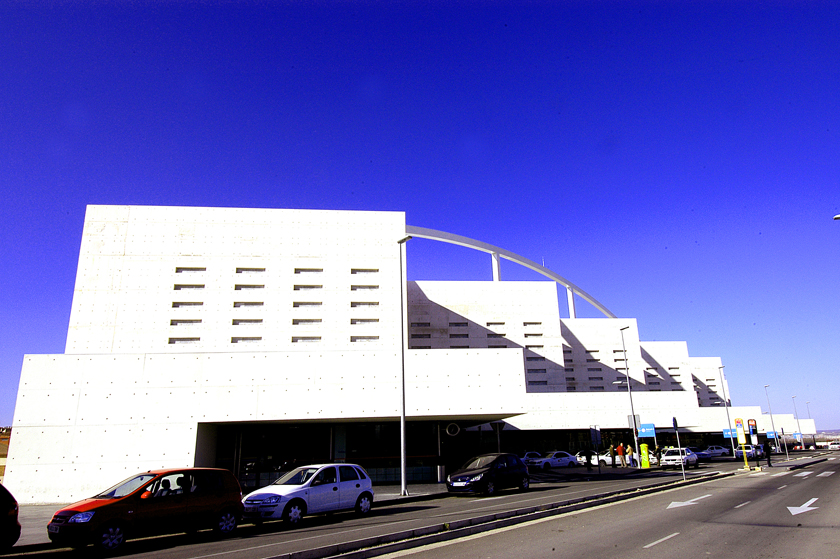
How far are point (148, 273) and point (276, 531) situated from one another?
4089 centimetres

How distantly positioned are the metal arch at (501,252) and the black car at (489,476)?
1772 inches

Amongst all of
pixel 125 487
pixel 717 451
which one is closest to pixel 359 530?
pixel 125 487

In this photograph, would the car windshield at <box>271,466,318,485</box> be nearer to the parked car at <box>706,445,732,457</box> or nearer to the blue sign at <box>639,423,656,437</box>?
the blue sign at <box>639,423,656,437</box>

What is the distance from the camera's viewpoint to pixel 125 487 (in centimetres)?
1097

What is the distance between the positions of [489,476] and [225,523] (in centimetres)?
970

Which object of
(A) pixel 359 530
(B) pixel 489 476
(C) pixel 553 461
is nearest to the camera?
(A) pixel 359 530

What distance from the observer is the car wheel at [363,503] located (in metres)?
14.5

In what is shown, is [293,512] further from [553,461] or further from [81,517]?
[553,461]

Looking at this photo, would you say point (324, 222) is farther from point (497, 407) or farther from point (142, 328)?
point (497, 407)

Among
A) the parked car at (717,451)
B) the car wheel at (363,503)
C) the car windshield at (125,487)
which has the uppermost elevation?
the car windshield at (125,487)

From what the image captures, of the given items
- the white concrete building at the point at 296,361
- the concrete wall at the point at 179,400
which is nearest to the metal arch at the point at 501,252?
the white concrete building at the point at 296,361

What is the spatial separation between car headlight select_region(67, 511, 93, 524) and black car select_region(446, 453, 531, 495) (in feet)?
38.7

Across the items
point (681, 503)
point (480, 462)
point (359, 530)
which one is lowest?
point (681, 503)

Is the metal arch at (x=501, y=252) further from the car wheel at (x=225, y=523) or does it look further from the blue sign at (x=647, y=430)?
the car wheel at (x=225, y=523)
